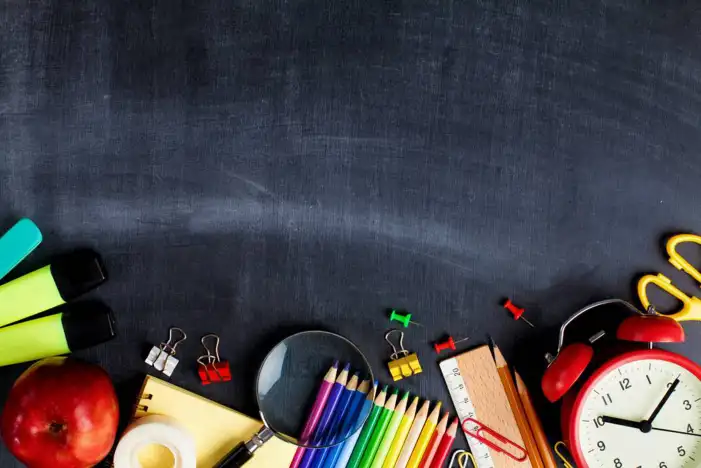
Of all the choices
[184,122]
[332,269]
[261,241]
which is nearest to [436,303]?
[332,269]

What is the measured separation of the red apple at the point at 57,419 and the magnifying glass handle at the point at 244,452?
0.56 feet

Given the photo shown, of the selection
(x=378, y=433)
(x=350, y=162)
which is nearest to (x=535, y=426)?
(x=378, y=433)

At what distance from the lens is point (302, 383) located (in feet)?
3.48

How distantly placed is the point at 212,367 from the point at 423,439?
344 millimetres

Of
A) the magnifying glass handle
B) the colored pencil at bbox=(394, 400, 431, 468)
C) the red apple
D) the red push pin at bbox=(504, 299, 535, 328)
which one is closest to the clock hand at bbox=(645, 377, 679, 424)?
the red push pin at bbox=(504, 299, 535, 328)

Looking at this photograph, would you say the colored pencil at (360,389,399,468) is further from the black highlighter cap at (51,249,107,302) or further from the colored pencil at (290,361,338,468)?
the black highlighter cap at (51,249,107,302)

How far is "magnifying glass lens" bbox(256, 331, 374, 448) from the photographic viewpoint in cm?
105

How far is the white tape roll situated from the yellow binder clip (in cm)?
32

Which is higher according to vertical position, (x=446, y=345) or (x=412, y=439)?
(x=446, y=345)

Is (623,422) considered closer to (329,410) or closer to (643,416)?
(643,416)

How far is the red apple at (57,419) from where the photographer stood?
36.7 inches

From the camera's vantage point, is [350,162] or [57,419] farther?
[350,162]

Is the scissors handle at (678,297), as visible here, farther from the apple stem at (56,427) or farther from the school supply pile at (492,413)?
the apple stem at (56,427)

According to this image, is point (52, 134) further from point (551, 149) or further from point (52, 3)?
point (551, 149)
